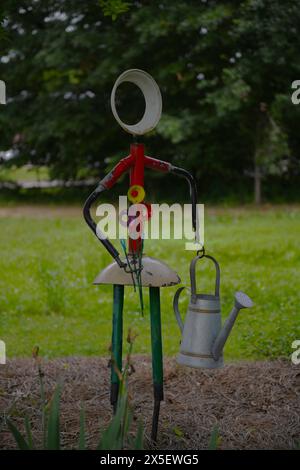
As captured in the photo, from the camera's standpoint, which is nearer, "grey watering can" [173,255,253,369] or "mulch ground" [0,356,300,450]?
"grey watering can" [173,255,253,369]

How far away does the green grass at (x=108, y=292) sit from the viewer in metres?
4.74

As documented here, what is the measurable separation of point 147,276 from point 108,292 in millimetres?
3580

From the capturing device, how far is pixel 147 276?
8.52 feet

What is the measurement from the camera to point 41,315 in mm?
5535

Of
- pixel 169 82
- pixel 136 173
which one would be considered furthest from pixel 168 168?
pixel 169 82

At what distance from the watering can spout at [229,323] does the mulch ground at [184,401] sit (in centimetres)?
39

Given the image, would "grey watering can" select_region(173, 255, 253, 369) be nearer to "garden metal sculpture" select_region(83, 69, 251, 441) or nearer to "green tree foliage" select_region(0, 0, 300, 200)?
"garden metal sculpture" select_region(83, 69, 251, 441)

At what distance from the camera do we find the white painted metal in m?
2.59

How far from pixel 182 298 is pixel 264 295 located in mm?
689

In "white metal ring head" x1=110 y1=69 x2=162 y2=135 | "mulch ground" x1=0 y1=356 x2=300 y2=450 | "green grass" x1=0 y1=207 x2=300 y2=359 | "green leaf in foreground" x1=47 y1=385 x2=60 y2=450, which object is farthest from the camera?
"green grass" x1=0 y1=207 x2=300 y2=359

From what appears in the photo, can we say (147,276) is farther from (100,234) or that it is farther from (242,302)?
(242,302)

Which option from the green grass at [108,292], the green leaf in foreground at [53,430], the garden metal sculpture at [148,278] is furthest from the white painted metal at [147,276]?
the green grass at [108,292]

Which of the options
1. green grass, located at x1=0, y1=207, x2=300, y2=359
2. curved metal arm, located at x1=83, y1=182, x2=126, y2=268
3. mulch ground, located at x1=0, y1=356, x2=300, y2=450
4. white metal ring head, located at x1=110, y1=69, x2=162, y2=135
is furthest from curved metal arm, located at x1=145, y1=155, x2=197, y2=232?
green grass, located at x1=0, y1=207, x2=300, y2=359

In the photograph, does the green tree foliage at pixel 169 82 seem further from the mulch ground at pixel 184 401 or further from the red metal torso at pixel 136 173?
the red metal torso at pixel 136 173
